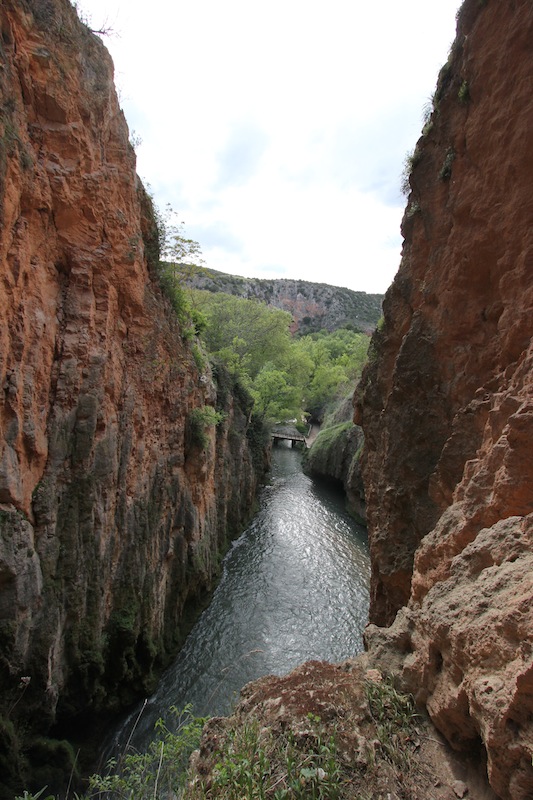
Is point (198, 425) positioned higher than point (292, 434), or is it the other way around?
point (198, 425)

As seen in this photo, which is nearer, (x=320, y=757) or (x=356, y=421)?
(x=320, y=757)

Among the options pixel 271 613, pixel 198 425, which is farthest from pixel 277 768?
pixel 271 613

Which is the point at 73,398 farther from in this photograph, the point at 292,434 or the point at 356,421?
the point at 292,434

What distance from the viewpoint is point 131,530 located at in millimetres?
10414

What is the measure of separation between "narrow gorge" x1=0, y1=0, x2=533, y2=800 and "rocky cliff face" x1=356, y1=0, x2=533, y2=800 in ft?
0.10

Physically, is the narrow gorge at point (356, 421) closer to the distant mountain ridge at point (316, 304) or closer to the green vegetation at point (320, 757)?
the green vegetation at point (320, 757)

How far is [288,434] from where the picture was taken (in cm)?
4441

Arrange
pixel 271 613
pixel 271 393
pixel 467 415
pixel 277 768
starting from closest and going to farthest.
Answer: pixel 277 768 < pixel 467 415 < pixel 271 613 < pixel 271 393

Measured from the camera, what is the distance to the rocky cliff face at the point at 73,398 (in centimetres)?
703

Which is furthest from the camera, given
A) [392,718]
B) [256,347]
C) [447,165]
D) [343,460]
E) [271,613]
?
[256,347]

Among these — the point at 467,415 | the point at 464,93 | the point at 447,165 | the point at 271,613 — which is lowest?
the point at 271,613

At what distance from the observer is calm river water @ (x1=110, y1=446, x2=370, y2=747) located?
1107cm

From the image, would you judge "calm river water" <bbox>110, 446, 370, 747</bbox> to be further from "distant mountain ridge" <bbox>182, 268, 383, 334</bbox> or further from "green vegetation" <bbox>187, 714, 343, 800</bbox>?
"distant mountain ridge" <bbox>182, 268, 383, 334</bbox>

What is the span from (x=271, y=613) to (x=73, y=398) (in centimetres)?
1038
